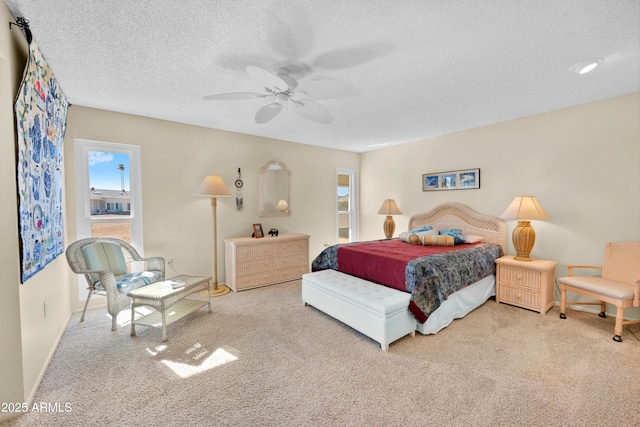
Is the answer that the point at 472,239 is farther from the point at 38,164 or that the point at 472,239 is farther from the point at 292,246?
the point at 38,164

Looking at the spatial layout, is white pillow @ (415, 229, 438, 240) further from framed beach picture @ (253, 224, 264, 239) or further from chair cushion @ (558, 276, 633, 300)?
framed beach picture @ (253, 224, 264, 239)

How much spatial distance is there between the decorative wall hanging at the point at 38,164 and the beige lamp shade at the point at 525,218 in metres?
4.67

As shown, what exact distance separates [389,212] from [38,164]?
15.1 feet

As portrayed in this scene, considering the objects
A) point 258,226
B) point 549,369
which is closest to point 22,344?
point 258,226

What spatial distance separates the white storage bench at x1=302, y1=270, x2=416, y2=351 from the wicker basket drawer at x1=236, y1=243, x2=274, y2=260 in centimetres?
123

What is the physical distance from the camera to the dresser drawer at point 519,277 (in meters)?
3.10

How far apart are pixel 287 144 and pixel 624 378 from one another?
4.85 metres

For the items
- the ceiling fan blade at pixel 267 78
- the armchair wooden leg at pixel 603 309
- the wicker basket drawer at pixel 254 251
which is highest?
the ceiling fan blade at pixel 267 78

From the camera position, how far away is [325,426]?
5.02 feet

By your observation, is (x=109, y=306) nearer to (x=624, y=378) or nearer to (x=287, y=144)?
(x=287, y=144)

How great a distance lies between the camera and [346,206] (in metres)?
5.95

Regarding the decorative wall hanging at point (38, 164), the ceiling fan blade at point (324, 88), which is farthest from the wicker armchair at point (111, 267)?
the ceiling fan blade at point (324, 88)

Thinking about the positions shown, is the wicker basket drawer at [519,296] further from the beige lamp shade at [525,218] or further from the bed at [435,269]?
the beige lamp shade at [525,218]

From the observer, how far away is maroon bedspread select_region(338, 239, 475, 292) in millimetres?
2725
